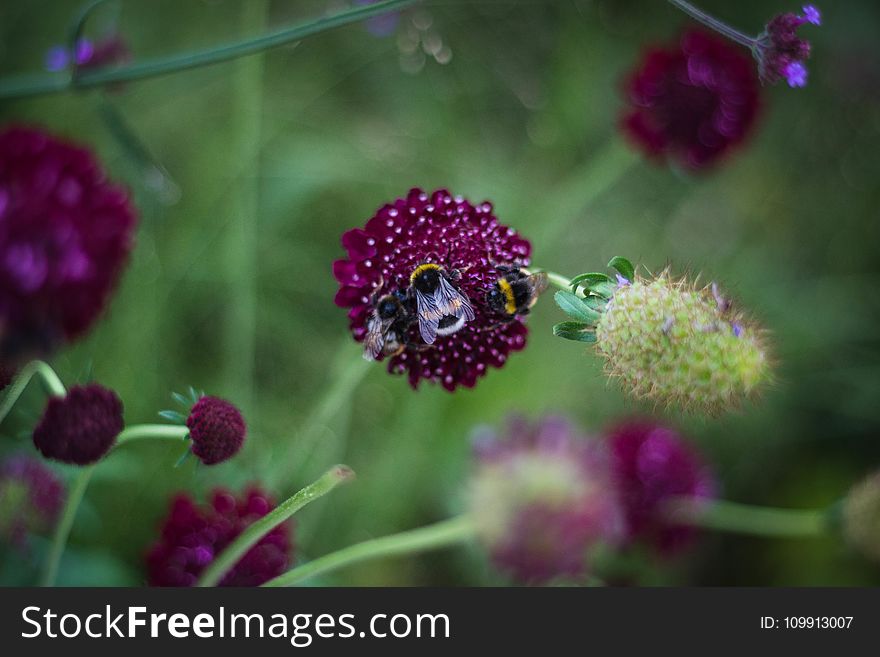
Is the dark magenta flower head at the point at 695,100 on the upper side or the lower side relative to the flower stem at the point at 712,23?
upper

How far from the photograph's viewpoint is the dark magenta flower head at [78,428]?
67cm

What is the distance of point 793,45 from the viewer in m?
0.83

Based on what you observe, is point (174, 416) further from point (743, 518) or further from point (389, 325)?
point (743, 518)

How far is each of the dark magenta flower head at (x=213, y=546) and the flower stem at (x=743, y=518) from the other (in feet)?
2.42

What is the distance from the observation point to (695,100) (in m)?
1.36

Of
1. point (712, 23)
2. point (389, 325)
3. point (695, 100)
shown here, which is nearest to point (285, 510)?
point (389, 325)

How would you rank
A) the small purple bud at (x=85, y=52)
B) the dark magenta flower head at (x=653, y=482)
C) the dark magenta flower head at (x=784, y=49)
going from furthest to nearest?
1. the dark magenta flower head at (x=653, y=482)
2. the small purple bud at (x=85, y=52)
3. the dark magenta flower head at (x=784, y=49)

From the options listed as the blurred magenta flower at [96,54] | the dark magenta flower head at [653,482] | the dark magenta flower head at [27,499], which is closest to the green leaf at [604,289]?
the dark magenta flower head at [653,482]

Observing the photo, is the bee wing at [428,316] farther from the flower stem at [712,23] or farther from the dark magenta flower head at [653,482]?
the dark magenta flower head at [653,482]

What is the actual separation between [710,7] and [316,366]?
53.1 inches

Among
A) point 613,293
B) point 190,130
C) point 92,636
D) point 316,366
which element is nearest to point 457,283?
point 613,293

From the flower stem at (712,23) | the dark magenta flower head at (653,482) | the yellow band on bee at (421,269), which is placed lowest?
the yellow band on bee at (421,269)

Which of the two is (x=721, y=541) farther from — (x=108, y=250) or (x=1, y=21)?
(x=1, y=21)

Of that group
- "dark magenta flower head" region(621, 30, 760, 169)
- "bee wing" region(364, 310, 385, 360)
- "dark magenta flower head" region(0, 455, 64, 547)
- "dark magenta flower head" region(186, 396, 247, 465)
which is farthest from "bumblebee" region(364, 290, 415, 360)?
"dark magenta flower head" region(621, 30, 760, 169)
